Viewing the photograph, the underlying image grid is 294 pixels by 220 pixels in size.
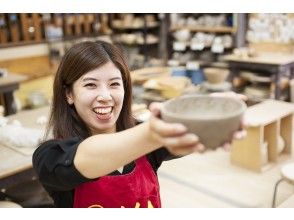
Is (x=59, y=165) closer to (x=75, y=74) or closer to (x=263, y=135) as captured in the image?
(x=75, y=74)

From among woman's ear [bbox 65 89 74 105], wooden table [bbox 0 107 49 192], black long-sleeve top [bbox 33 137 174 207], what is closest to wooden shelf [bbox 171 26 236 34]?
wooden table [bbox 0 107 49 192]

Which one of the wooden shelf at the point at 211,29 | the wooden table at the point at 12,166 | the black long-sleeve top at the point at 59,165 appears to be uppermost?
the black long-sleeve top at the point at 59,165

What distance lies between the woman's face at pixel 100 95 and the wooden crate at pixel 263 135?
219 cm

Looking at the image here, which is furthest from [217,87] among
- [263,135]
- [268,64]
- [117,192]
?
[117,192]

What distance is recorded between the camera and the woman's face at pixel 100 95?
1.04 metres

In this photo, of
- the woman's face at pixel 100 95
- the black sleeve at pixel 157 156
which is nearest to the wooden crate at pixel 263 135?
the black sleeve at pixel 157 156

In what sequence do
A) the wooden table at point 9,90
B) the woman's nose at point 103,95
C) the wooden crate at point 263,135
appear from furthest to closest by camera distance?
the wooden table at point 9,90, the wooden crate at point 263,135, the woman's nose at point 103,95

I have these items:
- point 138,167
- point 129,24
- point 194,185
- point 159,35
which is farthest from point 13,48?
point 138,167

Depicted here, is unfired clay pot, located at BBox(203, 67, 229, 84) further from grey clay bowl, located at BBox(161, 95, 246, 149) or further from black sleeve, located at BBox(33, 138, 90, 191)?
grey clay bowl, located at BBox(161, 95, 246, 149)

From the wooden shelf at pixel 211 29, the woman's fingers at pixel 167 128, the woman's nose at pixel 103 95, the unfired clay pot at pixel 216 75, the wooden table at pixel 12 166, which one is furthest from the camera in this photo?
the wooden shelf at pixel 211 29

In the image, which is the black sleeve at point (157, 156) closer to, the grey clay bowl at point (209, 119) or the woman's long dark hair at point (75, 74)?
the woman's long dark hair at point (75, 74)

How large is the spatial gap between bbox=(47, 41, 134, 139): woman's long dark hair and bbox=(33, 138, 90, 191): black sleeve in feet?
0.64

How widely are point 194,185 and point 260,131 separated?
66 cm
